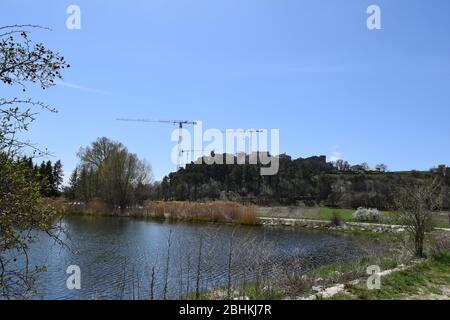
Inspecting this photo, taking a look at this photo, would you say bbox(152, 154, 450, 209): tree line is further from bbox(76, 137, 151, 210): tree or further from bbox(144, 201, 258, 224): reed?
bbox(144, 201, 258, 224): reed

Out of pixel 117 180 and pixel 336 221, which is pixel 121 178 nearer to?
pixel 117 180

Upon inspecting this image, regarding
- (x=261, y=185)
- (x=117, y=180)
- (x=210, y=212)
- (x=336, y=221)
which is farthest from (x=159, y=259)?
(x=261, y=185)

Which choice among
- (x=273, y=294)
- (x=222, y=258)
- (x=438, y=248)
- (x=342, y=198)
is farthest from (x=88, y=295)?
(x=342, y=198)

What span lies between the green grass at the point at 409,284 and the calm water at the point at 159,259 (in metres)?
1.58

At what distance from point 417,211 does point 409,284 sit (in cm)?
582

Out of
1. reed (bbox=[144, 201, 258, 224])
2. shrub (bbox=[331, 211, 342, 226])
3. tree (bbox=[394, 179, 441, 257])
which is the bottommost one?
shrub (bbox=[331, 211, 342, 226])

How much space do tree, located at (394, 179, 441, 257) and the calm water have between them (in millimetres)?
3615

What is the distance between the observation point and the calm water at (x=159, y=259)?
10.0 m

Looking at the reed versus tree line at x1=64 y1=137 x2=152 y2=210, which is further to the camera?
tree line at x1=64 y1=137 x2=152 y2=210

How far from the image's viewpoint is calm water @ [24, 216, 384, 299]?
10008mm

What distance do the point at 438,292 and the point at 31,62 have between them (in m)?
8.89

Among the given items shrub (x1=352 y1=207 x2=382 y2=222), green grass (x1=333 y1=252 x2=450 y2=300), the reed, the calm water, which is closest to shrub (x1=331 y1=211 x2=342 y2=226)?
shrub (x1=352 y1=207 x2=382 y2=222)

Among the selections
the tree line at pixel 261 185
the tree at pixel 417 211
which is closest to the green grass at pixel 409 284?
the tree at pixel 417 211
